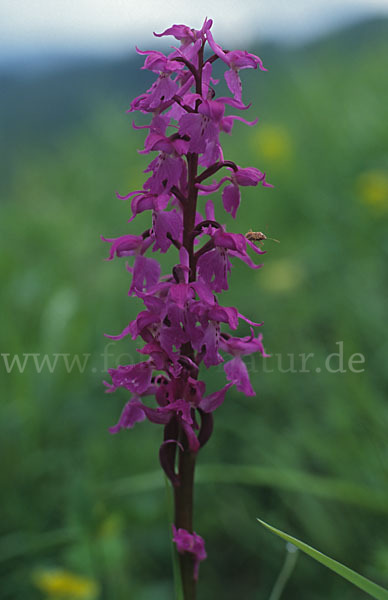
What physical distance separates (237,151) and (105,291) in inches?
101

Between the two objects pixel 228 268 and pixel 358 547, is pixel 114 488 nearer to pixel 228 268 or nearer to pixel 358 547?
pixel 358 547

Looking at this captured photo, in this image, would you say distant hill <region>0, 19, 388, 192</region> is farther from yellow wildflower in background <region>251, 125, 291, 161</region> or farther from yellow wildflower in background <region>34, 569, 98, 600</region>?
yellow wildflower in background <region>34, 569, 98, 600</region>

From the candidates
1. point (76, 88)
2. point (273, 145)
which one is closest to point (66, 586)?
point (273, 145)

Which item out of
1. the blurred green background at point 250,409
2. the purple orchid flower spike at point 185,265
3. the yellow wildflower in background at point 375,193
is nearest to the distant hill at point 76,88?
the blurred green background at point 250,409

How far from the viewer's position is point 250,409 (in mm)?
3139

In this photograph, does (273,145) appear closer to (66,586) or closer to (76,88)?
(66,586)

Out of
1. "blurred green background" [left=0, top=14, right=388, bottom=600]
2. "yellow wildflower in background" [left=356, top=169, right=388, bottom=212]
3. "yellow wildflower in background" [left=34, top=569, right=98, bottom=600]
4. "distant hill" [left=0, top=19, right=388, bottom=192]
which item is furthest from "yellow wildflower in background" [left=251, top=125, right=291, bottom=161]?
"yellow wildflower in background" [left=34, top=569, right=98, bottom=600]

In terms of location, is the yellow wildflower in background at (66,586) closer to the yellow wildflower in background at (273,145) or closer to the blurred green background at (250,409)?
the blurred green background at (250,409)

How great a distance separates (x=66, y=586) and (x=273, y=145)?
3.77m

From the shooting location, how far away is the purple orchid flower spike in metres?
1.29

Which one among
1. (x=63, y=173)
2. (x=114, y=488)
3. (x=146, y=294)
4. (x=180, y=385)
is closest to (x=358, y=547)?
(x=114, y=488)

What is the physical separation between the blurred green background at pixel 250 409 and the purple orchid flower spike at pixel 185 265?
0.80m

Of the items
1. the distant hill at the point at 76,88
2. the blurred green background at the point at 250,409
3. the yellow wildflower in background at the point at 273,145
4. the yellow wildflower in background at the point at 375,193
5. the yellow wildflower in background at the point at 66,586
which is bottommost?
the yellow wildflower in background at the point at 66,586

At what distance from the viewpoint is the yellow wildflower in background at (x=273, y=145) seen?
4797 mm
